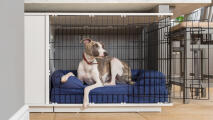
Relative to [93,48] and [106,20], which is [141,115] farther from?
[106,20]

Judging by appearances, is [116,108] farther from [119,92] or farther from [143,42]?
[143,42]

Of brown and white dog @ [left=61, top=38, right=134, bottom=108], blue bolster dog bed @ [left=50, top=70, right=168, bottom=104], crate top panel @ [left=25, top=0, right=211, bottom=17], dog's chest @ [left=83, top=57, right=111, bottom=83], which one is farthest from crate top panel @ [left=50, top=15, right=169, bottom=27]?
blue bolster dog bed @ [left=50, top=70, right=168, bottom=104]

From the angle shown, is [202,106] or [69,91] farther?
Answer: [202,106]

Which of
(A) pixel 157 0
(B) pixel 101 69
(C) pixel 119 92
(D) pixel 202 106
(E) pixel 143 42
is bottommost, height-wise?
(D) pixel 202 106

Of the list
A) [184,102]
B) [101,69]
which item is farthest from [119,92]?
[184,102]

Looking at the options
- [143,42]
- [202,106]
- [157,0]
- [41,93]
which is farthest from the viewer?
[143,42]

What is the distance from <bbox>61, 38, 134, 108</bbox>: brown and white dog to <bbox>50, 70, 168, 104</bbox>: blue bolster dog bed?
0.23ft

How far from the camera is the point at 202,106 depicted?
297 centimetres

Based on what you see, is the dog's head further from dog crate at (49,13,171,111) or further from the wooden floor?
the wooden floor

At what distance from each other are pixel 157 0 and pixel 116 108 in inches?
45.8

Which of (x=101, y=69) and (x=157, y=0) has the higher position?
(x=157, y=0)

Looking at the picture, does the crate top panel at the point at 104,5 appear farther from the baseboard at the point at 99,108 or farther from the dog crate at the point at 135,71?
the baseboard at the point at 99,108
